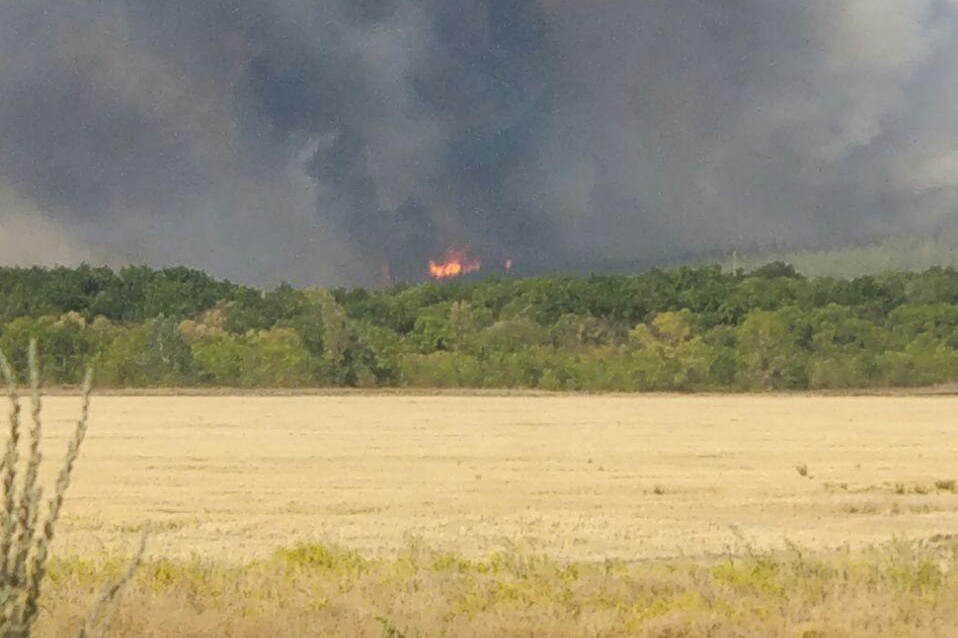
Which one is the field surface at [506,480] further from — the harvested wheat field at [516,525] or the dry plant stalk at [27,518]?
the dry plant stalk at [27,518]

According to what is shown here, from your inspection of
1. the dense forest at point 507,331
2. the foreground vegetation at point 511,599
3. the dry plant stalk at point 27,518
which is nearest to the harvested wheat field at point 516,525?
the foreground vegetation at point 511,599

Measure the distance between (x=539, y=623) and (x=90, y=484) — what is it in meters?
21.0

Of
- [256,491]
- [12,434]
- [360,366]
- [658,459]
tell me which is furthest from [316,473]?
[360,366]

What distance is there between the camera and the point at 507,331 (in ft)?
345

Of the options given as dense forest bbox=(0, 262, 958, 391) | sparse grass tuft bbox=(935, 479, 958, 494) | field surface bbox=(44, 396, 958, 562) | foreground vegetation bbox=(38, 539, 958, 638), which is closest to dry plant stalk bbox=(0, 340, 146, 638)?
foreground vegetation bbox=(38, 539, 958, 638)

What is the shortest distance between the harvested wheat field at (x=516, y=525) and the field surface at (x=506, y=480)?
0.10 meters

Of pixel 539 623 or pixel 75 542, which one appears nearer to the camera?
pixel 539 623

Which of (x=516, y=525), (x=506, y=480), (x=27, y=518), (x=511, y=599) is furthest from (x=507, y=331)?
(x=27, y=518)

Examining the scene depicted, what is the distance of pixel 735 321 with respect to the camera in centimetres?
11606

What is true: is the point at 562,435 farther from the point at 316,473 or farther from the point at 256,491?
the point at 256,491

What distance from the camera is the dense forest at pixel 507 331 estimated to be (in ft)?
291

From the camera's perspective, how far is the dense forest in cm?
8869

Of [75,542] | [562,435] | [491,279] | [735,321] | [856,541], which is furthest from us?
[491,279]

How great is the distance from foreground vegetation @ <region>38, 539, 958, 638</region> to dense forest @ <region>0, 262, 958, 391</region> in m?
50.4
